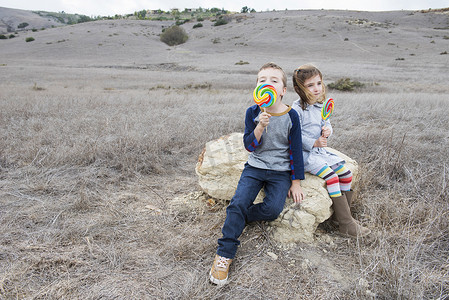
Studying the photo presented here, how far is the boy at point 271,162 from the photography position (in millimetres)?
2418

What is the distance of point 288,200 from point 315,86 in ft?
3.94

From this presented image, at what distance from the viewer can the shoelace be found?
2.15 meters

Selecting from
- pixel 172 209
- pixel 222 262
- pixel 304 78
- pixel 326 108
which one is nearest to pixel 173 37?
pixel 172 209

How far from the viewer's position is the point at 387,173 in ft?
12.3

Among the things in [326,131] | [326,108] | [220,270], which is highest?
[326,108]

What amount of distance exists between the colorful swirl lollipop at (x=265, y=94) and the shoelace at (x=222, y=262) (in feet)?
4.41

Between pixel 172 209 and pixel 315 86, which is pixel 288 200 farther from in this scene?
pixel 172 209

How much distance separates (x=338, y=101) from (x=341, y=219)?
7.02 m

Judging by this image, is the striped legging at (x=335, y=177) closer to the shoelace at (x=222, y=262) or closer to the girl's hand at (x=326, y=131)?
the girl's hand at (x=326, y=131)

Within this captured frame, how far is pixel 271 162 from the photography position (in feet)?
8.38

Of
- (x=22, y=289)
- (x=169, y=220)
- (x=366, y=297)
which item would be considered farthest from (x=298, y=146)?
(x=22, y=289)

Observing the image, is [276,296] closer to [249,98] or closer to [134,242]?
[134,242]

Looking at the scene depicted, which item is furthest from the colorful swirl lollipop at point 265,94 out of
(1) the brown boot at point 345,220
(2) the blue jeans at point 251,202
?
(1) the brown boot at point 345,220

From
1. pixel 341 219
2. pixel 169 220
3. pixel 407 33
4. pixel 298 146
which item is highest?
pixel 407 33
